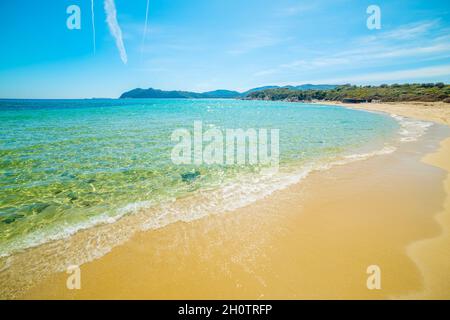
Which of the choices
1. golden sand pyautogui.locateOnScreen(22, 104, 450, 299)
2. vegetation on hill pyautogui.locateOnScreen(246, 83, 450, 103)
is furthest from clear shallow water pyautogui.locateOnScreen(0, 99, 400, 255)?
vegetation on hill pyautogui.locateOnScreen(246, 83, 450, 103)

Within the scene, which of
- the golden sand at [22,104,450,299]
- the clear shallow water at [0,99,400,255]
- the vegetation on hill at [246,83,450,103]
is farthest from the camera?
the vegetation on hill at [246,83,450,103]

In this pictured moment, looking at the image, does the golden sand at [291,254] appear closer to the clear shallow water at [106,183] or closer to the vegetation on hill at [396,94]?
the clear shallow water at [106,183]

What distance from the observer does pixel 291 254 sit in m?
4.78

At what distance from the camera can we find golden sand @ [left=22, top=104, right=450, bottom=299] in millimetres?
3912

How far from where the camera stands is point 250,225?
19.6 ft

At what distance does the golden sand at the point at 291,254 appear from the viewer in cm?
391

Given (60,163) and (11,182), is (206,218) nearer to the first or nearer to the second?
(11,182)

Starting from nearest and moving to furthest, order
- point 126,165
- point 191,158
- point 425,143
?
1. point 126,165
2. point 191,158
3. point 425,143

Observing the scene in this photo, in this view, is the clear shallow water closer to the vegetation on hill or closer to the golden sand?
the golden sand

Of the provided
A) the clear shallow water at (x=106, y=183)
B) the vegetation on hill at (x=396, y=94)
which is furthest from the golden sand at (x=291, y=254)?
the vegetation on hill at (x=396, y=94)

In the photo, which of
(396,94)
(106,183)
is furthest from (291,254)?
(396,94)

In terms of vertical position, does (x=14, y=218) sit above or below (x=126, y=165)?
below

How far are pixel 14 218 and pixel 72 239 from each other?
2565mm
